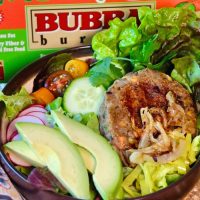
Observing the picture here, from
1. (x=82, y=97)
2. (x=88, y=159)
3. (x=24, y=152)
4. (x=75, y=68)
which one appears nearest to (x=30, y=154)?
(x=24, y=152)

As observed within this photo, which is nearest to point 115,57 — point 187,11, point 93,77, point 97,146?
point 93,77

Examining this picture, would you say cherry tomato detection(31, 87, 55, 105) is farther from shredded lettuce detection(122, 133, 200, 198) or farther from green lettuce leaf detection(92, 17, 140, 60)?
shredded lettuce detection(122, 133, 200, 198)

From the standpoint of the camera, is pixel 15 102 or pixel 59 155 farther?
pixel 15 102

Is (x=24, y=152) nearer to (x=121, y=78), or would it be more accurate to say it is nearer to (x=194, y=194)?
(x=121, y=78)

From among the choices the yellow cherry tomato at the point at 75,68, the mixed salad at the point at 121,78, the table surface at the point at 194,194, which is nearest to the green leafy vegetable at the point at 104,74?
the mixed salad at the point at 121,78

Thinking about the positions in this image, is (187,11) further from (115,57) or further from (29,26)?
(29,26)

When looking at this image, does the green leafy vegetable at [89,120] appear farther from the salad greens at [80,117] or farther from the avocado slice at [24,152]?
the avocado slice at [24,152]

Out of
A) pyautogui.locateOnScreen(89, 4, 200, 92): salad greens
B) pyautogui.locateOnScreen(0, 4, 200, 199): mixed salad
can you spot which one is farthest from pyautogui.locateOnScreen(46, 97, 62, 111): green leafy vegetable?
pyautogui.locateOnScreen(89, 4, 200, 92): salad greens

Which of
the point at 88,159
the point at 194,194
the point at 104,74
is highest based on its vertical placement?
the point at 104,74
